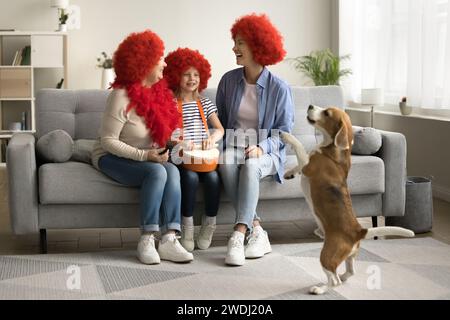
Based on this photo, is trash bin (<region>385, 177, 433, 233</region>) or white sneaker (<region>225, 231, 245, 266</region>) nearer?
white sneaker (<region>225, 231, 245, 266</region>)

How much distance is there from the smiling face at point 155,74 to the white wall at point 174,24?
365 centimetres

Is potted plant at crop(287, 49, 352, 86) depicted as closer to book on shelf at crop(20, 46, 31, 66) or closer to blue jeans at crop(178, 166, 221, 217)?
book on shelf at crop(20, 46, 31, 66)

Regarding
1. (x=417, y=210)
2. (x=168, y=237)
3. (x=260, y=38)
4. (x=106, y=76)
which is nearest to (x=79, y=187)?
(x=168, y=237)

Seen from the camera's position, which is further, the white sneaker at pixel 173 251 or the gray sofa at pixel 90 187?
the gray sofa at pixel 90 187

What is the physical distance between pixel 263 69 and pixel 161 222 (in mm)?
911

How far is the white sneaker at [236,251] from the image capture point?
119 inches

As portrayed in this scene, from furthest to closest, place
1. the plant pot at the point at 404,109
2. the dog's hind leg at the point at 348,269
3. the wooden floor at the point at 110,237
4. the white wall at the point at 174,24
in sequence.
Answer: the white wall at the point at 174,24 < the plant pot at the point at 404,109 < the wooden floor at the point at 110,237 < the dog's hind leg at the point at 348,269

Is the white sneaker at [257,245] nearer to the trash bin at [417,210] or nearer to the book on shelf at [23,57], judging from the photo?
the trash bin at [417,210]

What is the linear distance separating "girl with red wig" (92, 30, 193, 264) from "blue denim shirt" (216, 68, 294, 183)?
0.32 meters

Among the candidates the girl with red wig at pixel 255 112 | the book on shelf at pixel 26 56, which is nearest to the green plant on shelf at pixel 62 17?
the book on shelf at pixel 26 56

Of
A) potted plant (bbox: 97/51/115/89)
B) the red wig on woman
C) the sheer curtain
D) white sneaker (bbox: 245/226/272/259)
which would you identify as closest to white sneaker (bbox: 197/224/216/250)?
white sneaker (bbox: 245/226/272/259)

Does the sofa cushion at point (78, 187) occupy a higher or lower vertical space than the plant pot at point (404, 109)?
lower

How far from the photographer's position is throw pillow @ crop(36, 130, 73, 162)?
332cm

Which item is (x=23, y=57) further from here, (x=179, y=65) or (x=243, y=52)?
(x=243, y=52)
